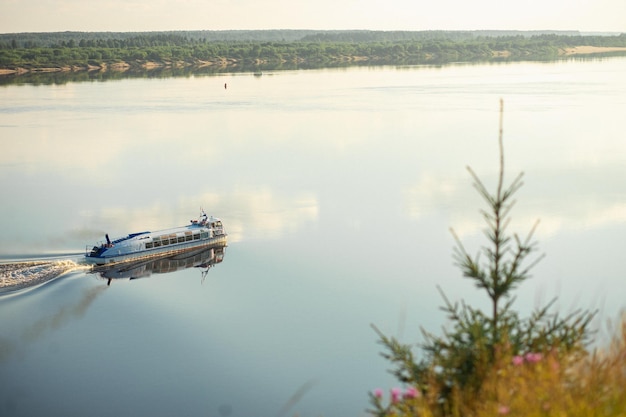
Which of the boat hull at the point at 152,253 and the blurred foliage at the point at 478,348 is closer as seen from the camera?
the blurred foliage at the point at 478,348

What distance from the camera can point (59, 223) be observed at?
40.9 meters

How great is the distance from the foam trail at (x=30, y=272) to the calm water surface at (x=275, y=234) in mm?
919

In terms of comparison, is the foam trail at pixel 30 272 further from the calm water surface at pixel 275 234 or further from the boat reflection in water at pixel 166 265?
the boat reflection in water at pixel 166 265

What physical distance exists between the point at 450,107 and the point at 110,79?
71223 millimetres

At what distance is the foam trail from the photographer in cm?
3183

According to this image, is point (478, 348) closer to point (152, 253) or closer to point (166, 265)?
point (166, 265)

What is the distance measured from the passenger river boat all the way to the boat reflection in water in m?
0.20

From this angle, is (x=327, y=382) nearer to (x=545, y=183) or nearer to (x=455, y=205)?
(x=455, y=205)

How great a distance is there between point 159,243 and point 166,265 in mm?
1150

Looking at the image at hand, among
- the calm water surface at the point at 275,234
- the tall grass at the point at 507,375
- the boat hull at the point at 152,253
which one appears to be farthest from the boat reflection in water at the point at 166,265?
the tall grass at the point at 507,375

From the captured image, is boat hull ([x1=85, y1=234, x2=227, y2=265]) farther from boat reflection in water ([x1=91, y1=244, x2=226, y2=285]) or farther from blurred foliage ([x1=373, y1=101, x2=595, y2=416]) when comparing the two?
blurred foliage ([x1=373, y1=101, x2=595, y2=416])

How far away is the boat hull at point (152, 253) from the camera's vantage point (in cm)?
3494

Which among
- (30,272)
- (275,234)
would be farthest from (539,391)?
(275,234)

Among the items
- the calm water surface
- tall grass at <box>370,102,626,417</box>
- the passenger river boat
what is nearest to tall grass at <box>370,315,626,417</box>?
tall grass at <box>370,102,626,417</box>
